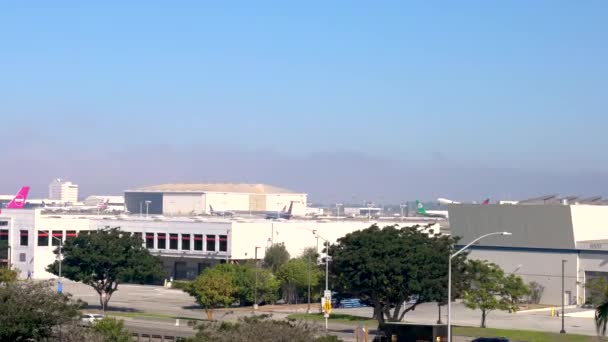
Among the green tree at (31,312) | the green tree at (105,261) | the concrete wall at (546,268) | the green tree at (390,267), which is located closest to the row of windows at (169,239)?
the green tree at (105,261)

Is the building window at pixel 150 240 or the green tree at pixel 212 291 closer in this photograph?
the green tree at pixel 212 291

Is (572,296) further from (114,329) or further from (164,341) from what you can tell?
(114,329)

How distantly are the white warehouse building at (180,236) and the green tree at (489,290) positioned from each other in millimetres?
30714

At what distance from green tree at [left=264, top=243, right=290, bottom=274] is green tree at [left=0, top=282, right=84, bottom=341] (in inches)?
2668

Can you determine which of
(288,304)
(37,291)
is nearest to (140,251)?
(288,304)

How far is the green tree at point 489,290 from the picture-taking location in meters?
71.4

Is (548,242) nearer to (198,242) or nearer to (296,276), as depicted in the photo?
(296,276)

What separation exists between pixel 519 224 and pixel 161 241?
124ft

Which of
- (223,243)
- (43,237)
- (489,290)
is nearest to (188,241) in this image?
(223,243)

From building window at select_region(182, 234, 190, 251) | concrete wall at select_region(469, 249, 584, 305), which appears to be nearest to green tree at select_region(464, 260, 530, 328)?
concrete wall at select_region(469, 249, 584, 305)

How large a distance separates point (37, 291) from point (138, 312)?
1748 inches

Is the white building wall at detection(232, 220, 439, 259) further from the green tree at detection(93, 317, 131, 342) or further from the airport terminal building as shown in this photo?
the green tree at detection(93, 317, 131, 342)

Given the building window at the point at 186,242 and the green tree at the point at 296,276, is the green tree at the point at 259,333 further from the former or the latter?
the building window at the point at 186,242

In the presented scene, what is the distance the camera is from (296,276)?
89.3 metres
